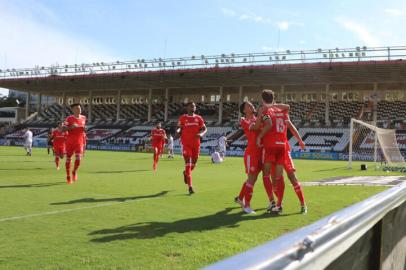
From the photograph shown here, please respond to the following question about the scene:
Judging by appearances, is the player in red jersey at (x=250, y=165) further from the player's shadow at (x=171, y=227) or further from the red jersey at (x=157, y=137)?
the red jersey at (x=157, y=137)

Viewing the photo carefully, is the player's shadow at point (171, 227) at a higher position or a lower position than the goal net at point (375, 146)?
lower

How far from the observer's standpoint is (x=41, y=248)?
4.76 metres

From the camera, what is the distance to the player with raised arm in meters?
7.31

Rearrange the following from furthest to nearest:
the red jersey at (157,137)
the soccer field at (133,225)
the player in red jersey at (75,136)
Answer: the red jersey at (157,137) < the player in red jersey at (75,136) < the soccer field at (133,225)

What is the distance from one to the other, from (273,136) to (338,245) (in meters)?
5.50

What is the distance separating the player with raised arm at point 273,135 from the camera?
7.31m

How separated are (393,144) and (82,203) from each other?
933 inches

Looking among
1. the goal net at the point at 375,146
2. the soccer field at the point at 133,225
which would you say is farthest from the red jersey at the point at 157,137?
the soccer field at the point at 133,225

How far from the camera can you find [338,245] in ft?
6.21

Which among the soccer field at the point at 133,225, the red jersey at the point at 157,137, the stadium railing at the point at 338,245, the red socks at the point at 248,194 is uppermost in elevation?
the red jersey at the point at 157,137

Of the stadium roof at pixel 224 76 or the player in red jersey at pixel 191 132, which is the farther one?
the stadium roof at pixel 224 76

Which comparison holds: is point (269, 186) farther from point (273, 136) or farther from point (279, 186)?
point (273, 136)

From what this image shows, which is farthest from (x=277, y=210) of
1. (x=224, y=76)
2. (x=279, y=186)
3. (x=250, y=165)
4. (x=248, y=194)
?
(x=224, y=76)

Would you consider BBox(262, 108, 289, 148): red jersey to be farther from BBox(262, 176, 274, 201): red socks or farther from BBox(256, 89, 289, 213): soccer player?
BBox(262, 176, 274, 201): red socks
